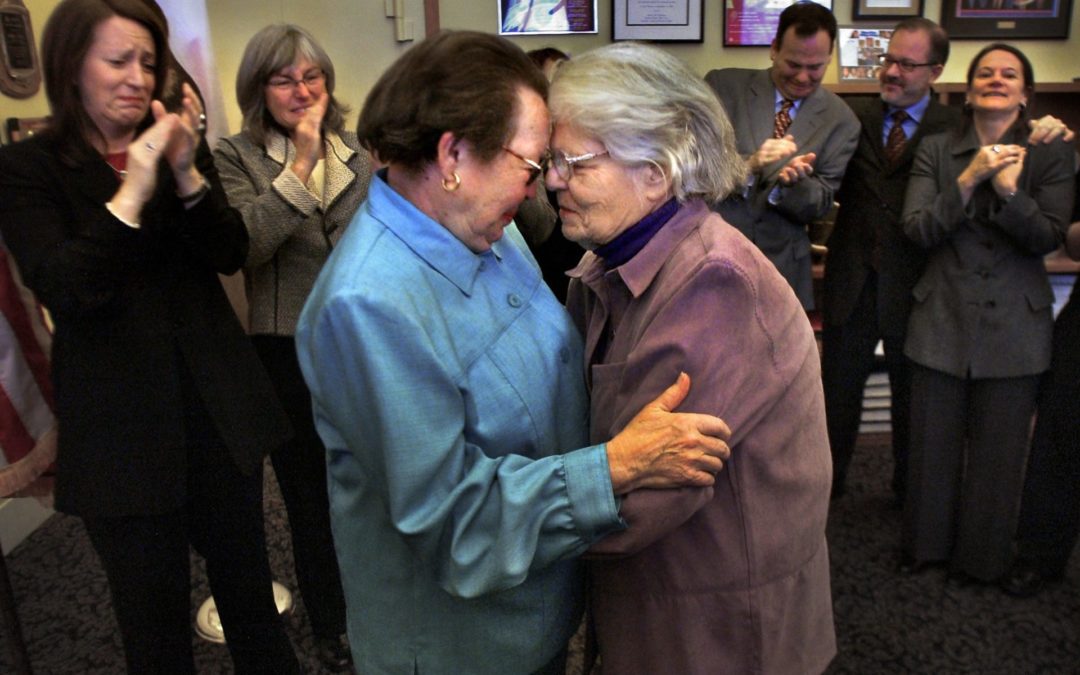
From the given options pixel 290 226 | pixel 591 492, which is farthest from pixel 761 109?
pixel 591 492

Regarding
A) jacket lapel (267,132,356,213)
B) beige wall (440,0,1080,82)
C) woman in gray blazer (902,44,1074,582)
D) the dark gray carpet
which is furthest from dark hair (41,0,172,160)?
beige wall (440,0,1080,82)

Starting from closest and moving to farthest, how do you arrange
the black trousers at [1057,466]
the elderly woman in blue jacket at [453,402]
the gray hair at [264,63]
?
the elderly woman in blue jacket at [453,402], the gray hair at [264,63], the black trousers at [1057,466]

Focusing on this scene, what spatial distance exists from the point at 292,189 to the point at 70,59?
566 mm

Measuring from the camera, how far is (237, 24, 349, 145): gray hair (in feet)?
7.14

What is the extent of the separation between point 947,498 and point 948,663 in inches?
22.3

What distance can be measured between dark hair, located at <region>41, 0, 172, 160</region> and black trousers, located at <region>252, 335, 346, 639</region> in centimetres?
72

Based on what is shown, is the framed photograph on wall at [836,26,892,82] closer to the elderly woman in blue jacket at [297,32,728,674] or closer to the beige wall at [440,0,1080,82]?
the beige wall at [440,0,1080,82]

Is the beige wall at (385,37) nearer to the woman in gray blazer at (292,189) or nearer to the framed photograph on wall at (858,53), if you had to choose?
the framed photograph on wall at (858,53)

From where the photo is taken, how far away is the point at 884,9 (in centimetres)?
424

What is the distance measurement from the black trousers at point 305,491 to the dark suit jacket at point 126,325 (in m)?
0.38

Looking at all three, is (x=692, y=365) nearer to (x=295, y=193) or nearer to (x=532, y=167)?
(x=532, y=167)

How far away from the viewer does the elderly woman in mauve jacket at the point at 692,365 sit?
1169mm

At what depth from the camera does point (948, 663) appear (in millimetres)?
2365

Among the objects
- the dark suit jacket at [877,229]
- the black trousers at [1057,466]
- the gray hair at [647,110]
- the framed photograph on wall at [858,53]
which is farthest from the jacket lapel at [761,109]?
the gray hair at [647,110]
